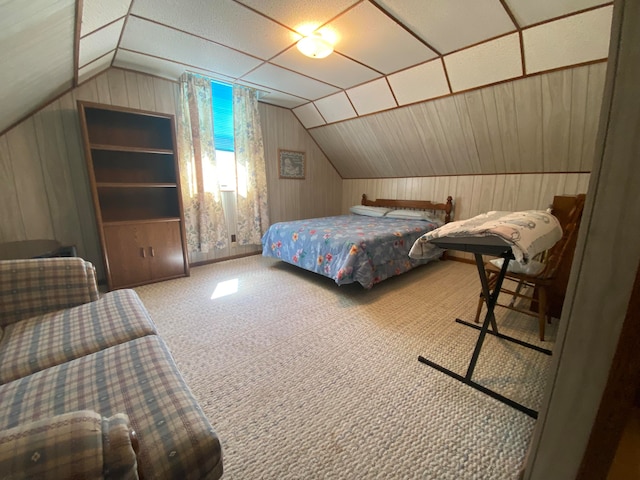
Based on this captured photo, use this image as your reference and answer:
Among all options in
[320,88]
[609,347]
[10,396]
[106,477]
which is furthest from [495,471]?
[320,88]

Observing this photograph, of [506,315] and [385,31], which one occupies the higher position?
[385,31]

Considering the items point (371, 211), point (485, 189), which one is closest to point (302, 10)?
point (371, 211)

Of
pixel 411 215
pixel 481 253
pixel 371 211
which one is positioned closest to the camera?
pixel 481 253

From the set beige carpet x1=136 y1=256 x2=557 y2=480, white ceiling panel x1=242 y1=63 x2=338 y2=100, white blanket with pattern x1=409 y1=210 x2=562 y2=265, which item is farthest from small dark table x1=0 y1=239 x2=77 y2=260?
white blanket with pattern x1=409 y1=210 x2=562 y2=265

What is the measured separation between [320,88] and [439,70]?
4.81ft

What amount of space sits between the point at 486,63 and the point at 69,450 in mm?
3450

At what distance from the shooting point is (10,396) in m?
0.87

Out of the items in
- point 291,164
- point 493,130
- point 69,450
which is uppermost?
point 493,130

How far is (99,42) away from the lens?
2119mm

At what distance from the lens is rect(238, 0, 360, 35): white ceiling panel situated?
6.08 ft

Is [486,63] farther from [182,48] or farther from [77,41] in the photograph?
[77,41]

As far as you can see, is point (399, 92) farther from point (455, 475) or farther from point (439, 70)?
point (455, 475)

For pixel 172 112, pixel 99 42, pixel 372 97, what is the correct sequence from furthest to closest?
pixel 372 97 < pixel 172 112 < pixel 99 42

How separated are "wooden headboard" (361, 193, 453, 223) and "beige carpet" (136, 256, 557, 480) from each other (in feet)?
4.99
